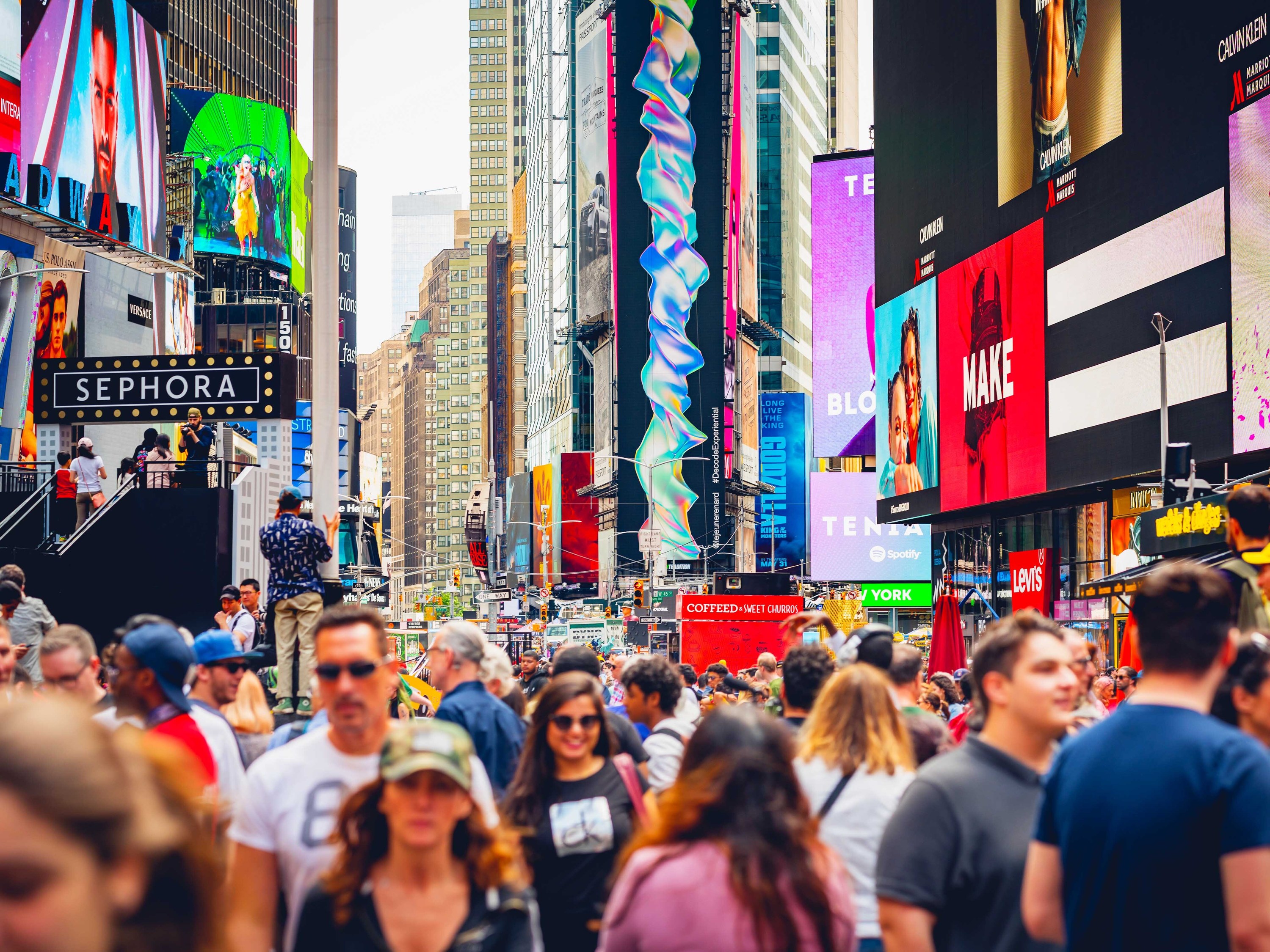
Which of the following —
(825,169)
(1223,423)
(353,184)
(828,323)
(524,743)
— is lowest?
(524,743)

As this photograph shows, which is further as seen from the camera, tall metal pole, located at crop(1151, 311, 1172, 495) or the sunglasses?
tall metal pole, located at crop(1151, 311, 1172, 495)

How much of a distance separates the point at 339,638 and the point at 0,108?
116 ft

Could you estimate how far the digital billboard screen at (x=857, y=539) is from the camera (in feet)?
233

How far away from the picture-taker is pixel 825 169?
74.8m

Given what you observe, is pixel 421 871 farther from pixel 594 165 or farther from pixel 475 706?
pixel 594 165

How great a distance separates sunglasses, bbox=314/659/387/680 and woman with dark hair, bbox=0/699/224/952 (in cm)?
289

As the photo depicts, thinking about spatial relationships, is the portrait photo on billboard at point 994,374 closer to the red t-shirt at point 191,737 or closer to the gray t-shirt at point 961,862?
the red t-shirt at point 191,737

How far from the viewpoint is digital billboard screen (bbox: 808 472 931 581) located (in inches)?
2800

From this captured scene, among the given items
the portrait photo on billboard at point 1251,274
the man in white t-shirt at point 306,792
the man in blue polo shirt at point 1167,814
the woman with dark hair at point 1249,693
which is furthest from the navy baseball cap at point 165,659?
the portrait photo on billboard at point 1251,274

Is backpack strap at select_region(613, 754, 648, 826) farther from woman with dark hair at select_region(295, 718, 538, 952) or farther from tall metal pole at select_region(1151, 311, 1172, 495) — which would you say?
tall metal pole at select_region(1151, 311, 1172, 495)

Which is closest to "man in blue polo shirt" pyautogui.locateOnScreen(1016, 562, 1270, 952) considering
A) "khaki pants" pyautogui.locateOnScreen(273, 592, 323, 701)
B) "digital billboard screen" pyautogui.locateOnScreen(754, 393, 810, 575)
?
"khaki pants" pyautogui.locateOnScreen(273, 592, 323, 701)

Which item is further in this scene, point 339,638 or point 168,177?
point 168,177

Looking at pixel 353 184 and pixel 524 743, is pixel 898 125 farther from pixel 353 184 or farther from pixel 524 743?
pixel 353 184

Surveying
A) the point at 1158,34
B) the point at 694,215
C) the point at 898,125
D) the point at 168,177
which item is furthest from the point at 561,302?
the point at 1158,34
